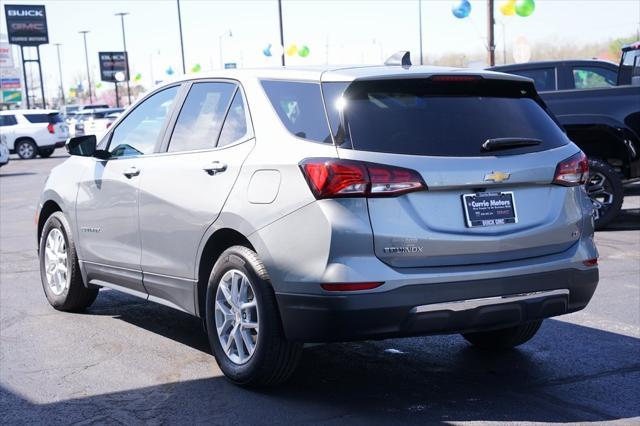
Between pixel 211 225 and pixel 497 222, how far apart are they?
160 centimetres

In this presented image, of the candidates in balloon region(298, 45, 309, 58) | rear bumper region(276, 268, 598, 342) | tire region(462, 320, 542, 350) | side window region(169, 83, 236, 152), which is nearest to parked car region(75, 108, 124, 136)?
balloon region(298, 45, 309, 58)

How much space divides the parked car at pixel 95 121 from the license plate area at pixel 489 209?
32.5 metres

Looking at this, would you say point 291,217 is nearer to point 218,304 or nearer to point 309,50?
point 218,304

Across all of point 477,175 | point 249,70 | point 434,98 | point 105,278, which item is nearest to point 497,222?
point 477,175

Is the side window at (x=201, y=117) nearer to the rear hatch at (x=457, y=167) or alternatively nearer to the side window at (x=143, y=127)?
the side window at (x=143, y=127)

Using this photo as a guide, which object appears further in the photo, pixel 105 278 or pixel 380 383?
pixel 105 278

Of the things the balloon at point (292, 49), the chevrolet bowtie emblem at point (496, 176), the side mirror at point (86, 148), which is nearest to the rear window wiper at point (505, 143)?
the chevrolet bowtie emblem at point (496, 176)

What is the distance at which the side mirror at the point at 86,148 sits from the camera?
22.0 feet

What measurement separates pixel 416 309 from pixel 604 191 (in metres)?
7.40

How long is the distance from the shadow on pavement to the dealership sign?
8137 cm

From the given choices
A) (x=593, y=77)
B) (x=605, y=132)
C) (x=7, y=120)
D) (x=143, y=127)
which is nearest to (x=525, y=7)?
(x=593, y=77)

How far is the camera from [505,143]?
4.87 metres

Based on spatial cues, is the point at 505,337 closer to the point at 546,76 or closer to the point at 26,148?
the point at 546,76

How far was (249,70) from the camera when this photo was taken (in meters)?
5.51
